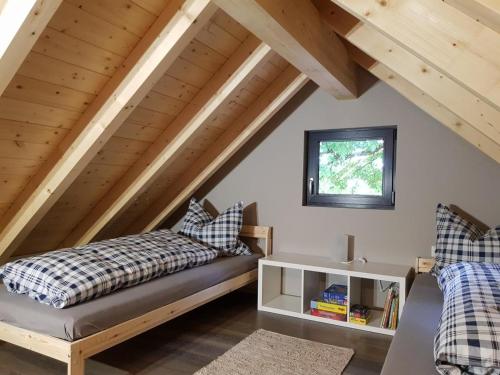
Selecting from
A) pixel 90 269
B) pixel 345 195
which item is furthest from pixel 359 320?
pixel 90 269

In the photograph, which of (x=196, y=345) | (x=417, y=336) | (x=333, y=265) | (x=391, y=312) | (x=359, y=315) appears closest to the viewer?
(x=417, y=336)

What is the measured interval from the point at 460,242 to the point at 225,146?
201 centimetres

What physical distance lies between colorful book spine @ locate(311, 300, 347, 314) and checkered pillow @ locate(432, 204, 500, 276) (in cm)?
73

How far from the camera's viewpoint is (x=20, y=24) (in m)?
1.53

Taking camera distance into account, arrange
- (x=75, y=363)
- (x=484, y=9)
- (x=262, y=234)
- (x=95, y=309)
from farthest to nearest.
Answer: (x=262, y=234), (x=95, y=309), (x=75, y=363), (x=484, y=9)

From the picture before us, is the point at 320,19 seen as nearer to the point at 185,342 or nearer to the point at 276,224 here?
the point at 276,224

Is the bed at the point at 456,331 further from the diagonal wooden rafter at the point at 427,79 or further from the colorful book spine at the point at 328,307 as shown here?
the colorful book spine at the point at 328,307

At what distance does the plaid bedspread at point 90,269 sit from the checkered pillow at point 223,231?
545 mm

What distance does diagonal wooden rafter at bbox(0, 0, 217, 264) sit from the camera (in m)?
1.98

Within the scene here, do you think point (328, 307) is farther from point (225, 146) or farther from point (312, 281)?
point (225, 146)

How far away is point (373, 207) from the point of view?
10.9 ft

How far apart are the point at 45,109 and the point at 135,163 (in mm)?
1039

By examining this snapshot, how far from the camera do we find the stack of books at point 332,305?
3.12 metres

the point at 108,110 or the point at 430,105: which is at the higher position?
the point at 430,105
